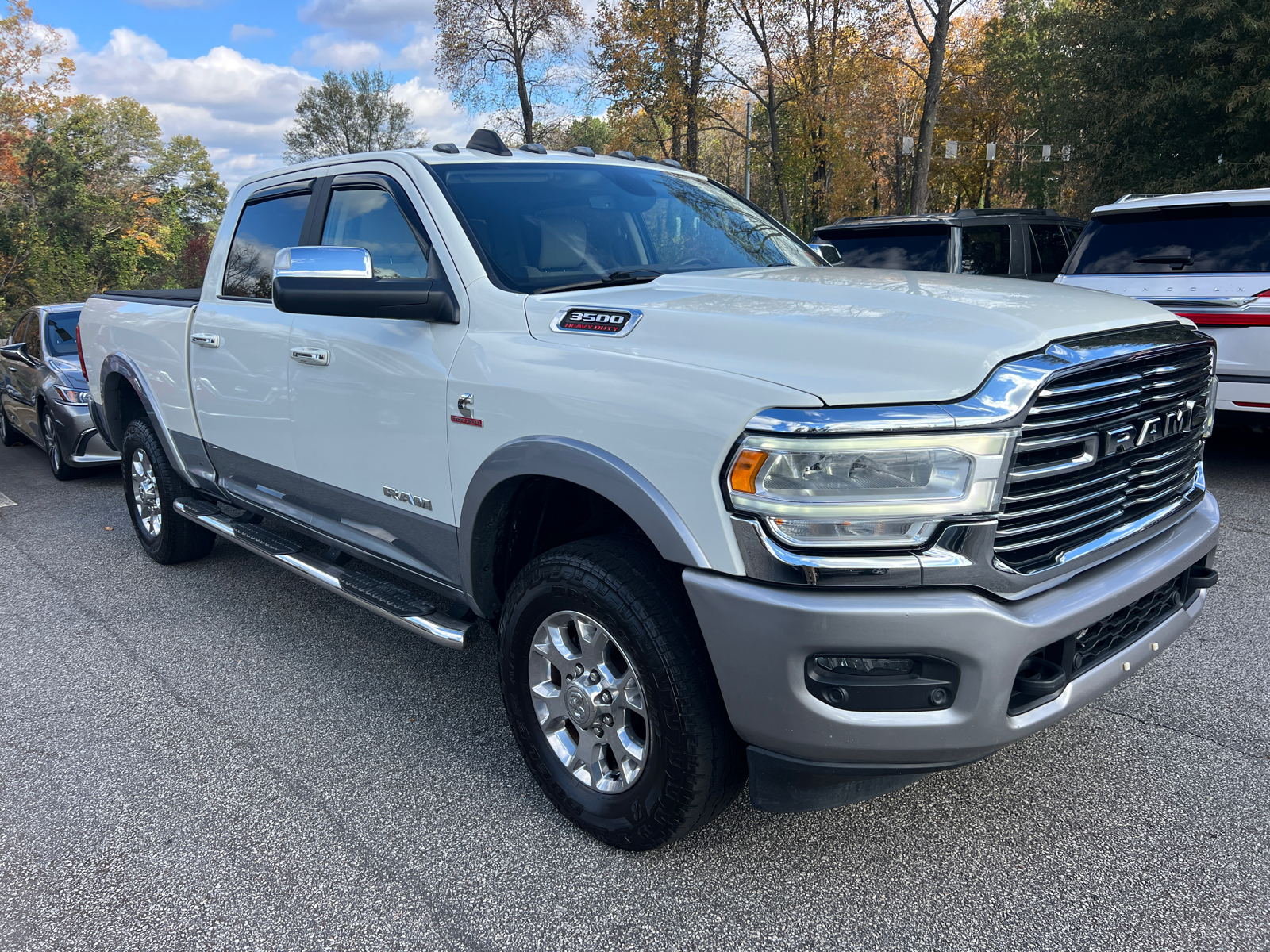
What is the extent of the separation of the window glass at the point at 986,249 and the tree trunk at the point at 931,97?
343 inches

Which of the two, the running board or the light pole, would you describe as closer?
the running board

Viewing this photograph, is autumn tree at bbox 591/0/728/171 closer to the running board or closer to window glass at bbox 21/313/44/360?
window glass at bbox 21/313/44/360

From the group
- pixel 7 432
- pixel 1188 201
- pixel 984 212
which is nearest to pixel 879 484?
pixel 1188 201

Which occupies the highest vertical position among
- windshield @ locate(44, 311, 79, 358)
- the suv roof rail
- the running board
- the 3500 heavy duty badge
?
the suv roof rail

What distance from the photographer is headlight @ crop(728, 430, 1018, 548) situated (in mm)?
1947

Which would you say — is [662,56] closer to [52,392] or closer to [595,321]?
[52,392]

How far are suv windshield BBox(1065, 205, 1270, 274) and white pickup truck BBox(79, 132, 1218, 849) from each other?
13.4 ft

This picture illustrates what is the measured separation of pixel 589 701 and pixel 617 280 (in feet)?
4.57

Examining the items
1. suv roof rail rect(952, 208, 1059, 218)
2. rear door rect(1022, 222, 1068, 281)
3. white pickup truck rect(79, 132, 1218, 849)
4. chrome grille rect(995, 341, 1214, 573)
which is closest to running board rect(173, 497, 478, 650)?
white pickup truck rect(79, 132, 1218, 849)

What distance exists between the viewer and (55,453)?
324 inches

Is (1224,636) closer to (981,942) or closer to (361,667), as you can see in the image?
(981,942)

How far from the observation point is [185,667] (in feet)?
13.0

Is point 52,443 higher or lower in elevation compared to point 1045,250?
lower

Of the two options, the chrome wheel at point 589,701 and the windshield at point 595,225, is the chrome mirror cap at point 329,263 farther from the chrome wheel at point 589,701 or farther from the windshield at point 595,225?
the chrome wheel at point 589,701
